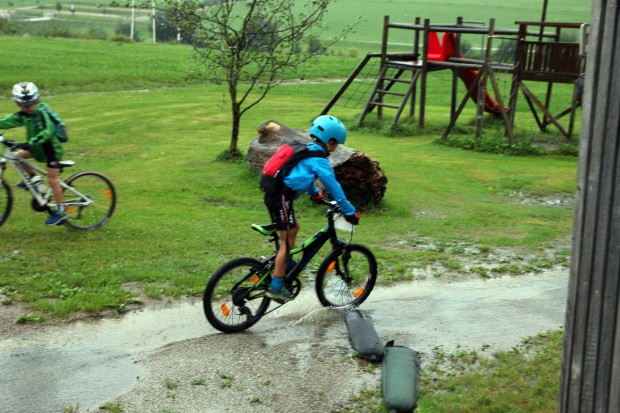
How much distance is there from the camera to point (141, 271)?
8875mm

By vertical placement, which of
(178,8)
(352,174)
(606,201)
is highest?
(178,8)

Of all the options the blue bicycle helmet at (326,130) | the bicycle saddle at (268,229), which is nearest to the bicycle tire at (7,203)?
Result: the bicycle saddle at (268,229)

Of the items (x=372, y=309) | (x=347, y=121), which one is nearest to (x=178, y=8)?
(x=347, y=121)

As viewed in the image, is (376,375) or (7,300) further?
(7,300)

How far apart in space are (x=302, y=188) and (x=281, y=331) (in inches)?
53.5

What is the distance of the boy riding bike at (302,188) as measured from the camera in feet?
23.4

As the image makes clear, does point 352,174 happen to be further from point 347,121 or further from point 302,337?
point 347,121

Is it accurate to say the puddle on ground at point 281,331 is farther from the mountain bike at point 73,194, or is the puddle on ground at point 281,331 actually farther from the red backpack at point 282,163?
the mountain bike at point 73,194

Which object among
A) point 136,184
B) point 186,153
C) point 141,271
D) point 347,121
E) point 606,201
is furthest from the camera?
point 347,121

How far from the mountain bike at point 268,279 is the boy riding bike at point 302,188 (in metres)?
0.10

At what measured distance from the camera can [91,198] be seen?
10.5m

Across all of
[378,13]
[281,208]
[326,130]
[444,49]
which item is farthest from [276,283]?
[378,13]

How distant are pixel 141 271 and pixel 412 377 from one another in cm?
383

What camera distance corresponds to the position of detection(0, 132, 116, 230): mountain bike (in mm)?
10062
